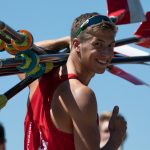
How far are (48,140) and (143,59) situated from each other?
0.96m

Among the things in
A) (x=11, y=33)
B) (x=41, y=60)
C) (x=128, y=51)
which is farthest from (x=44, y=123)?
(x=128, y=51)

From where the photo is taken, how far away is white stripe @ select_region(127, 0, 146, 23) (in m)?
4.38

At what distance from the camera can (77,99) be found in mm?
3332

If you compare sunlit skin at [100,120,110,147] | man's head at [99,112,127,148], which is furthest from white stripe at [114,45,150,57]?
sunlit skin at [100,120,110,147]

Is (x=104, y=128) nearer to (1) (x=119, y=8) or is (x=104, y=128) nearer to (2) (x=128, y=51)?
(2) (x=128, y=51)

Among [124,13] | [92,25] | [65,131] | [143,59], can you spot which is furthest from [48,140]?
[124,13]

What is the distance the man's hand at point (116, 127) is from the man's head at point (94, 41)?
0.88ft

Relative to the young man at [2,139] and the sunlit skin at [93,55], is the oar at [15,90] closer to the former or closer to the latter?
the sunlit skin at [93,55]

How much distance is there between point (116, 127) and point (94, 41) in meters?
0.49

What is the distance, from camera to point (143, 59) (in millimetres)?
4078

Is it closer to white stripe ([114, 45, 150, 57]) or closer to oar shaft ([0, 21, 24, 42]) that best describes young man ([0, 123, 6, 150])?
white stripe ([114, 45, 150, 57])

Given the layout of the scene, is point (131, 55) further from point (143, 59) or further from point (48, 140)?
point (48, 140)

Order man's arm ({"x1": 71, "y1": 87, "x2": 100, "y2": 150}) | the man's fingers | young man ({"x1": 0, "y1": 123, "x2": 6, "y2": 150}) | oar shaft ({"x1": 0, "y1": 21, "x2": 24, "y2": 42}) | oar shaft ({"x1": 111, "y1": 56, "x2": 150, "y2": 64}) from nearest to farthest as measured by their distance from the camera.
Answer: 1. oar shaft ({"x1": 0, "y1": 21, "x2": 24, "y2": 42})
2. man's arm ({"x1": 71, "y1": 87, "x2": 100, "y2": 150})
3. the man's fingers
4. oar shaft ({"x1": 111, "y1": 56, "x2": 150, "y2": 64})
5. young man ({"x1": 0, "y1": 123, "x2": 6, "y2": 150})

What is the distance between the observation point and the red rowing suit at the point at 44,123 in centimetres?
344
